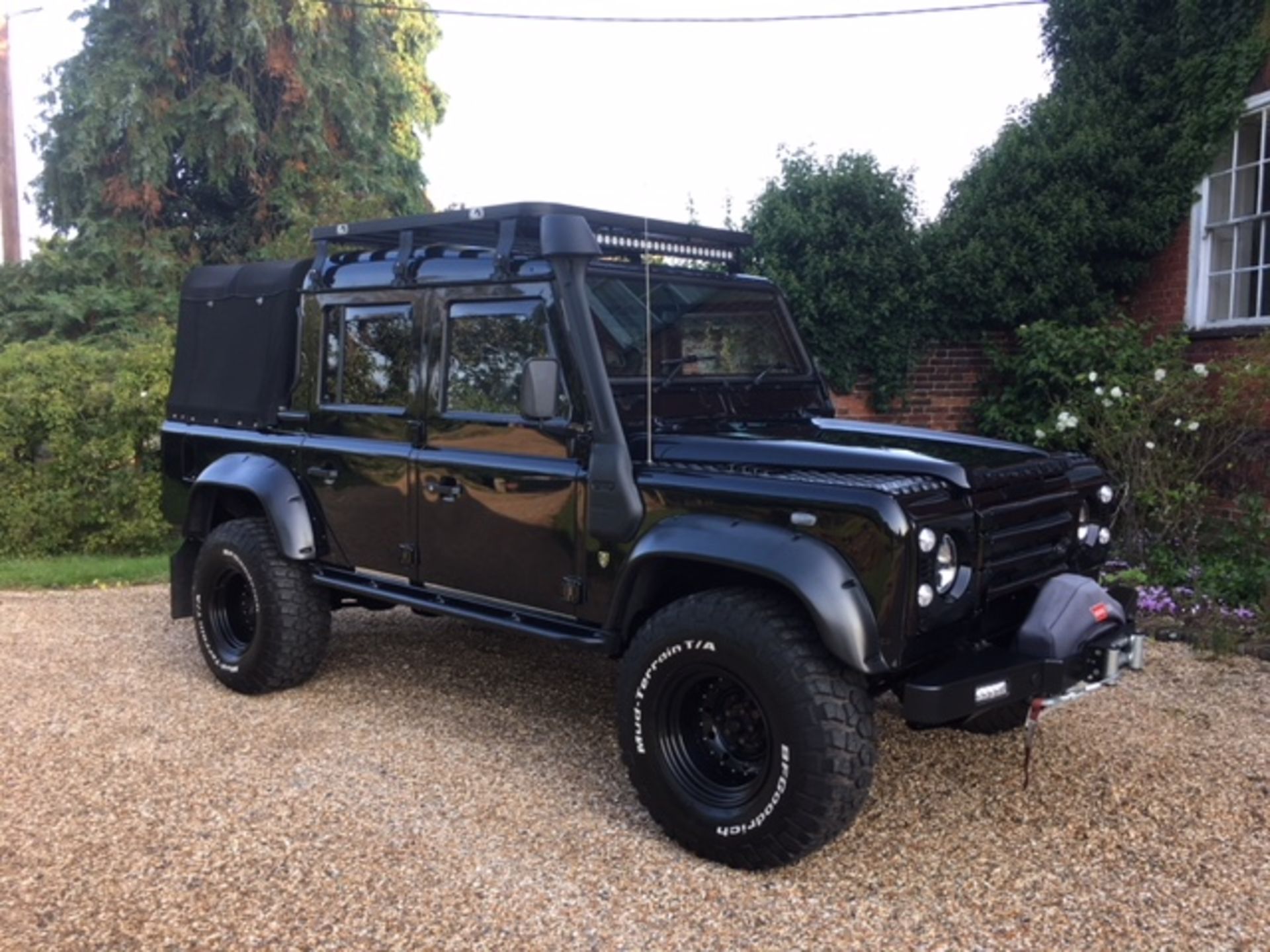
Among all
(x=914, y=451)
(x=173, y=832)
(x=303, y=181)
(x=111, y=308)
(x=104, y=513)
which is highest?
(x=303, y=181)

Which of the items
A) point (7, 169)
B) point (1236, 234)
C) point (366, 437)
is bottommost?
point (366, 437)

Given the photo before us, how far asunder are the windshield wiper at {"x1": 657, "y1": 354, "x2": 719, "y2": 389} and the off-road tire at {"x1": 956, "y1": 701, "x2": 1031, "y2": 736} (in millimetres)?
1826

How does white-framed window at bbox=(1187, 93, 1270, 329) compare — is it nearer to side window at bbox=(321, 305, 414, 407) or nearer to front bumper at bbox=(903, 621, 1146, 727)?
front bumper at bbox=(903, 621, 1146, 727)

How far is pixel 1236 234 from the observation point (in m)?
8.78

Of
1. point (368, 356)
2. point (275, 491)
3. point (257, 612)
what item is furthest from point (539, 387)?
point (257, 612)

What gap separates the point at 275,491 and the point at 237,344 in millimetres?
925

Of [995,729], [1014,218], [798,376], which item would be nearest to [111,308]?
[1014,218]

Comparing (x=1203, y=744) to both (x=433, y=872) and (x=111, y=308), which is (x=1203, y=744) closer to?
(x=433, y=872)

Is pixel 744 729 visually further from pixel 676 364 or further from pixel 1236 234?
pixel 1236 234

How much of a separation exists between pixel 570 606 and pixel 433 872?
1062 millimetres

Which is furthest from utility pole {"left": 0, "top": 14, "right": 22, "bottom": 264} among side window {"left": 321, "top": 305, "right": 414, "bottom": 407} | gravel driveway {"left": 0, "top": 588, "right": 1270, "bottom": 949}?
side window {"left": 321, "top": 305, "right": 414, "bottom": 407}

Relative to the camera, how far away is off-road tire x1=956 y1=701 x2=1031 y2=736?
462cm

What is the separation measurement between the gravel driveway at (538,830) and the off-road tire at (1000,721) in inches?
2.1

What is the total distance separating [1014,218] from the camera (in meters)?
9.25
